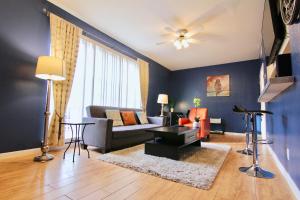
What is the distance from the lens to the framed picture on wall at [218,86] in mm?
6200

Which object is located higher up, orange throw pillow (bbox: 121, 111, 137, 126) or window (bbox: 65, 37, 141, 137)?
window (bbox: 65, 37, 141, 137)

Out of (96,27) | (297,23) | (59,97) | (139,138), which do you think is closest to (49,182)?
(59,97)

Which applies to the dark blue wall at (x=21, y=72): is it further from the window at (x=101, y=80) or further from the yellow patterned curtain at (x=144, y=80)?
the yellow patterned curtain at (x=144, y=80)

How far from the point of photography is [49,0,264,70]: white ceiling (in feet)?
9.73

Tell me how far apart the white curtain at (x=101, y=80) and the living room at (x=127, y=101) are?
3 centimetres

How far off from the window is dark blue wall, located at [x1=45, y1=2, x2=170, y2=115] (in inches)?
7.8

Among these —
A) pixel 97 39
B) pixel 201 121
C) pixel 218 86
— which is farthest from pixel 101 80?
pixel 218 86

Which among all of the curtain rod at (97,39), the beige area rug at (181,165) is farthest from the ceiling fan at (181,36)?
the beige area rug at (181,165)

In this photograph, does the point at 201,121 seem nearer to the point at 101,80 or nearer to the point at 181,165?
the point at 181,165

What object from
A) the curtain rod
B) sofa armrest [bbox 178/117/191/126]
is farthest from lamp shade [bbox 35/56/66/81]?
sofa armrest [bbox 178/117/191/126]

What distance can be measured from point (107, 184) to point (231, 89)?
18.9 ft


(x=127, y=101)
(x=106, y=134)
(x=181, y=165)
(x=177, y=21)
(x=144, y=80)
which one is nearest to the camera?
(x=181, y=165)

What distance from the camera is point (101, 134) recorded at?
290 centimetres

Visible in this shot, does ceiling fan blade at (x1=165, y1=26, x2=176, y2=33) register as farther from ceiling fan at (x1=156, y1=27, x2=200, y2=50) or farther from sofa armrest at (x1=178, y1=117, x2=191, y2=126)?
sofa armrest at (x1=178, y1=117, x2=191, y2=126)
